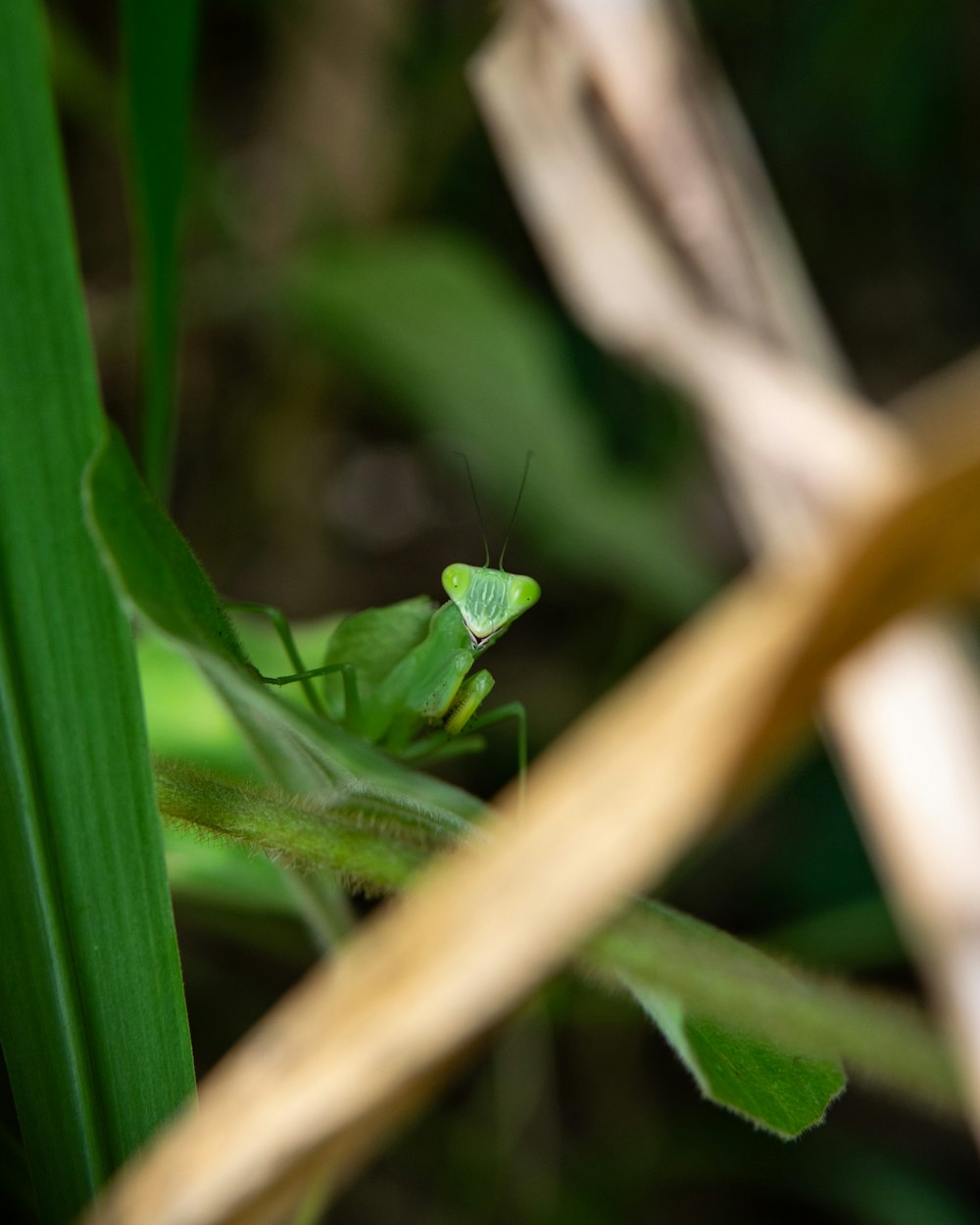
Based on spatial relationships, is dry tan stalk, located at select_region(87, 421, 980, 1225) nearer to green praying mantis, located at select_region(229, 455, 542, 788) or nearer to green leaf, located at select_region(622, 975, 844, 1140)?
green leaf, located at select_region(622, 975, 844, 1140)

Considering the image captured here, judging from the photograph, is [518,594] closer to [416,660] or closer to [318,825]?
[416,660]

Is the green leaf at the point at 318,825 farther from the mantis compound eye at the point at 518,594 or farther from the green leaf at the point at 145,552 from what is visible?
the mantis compound eye at the point at 518,594

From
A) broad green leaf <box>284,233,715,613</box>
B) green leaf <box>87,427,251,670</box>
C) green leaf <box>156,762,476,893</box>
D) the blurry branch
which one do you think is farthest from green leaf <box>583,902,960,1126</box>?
broad green leaf <box>284,233,715,613</box>

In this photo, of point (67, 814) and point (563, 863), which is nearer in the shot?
point (563, 863)

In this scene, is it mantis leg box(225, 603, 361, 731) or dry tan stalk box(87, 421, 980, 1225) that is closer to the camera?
dry tan stalk box(87, 421, 980, 1225)

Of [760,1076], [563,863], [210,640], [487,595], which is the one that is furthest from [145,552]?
[487,595]

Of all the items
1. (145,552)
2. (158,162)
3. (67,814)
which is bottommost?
(67,814)

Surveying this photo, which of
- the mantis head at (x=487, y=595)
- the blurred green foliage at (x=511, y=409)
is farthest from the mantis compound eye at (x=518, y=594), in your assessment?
the blurred green foliage at (x=511, y=409)
